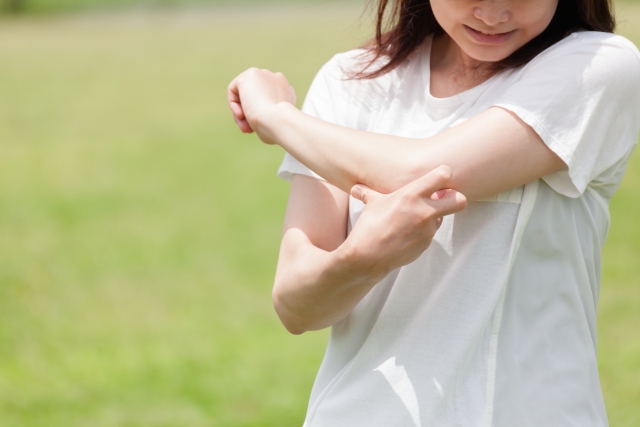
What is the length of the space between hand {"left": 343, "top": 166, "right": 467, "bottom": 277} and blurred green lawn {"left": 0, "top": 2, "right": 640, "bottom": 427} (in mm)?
790

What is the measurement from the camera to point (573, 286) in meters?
1.15

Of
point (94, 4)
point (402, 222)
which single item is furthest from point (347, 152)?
point (94, 4)

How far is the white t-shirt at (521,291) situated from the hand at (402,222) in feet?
0.41

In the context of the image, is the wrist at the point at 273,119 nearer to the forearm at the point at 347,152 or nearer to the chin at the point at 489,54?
the forearm at the point at 347,152

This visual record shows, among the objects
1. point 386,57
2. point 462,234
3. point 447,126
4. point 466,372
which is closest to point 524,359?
point 466,372

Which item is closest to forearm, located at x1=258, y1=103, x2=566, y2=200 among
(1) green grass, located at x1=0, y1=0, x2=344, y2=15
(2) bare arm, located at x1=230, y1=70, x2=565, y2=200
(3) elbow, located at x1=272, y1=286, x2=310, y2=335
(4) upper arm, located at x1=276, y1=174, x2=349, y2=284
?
(2) bare arm, located at x1=230, y1=70, x2=565, y2=200

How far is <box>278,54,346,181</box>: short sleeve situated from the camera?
4.42 ft

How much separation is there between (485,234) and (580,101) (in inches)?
9.5

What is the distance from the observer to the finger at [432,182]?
1.03m

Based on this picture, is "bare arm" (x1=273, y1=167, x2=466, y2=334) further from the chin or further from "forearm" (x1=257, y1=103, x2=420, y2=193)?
the chin

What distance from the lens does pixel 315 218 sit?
4.30ft

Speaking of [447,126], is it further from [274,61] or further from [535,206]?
[274,61]

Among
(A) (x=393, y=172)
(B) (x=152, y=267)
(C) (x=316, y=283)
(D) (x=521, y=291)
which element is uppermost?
(A) (x=393, y=172)

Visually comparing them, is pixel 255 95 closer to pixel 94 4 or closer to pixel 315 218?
pixel 315 218
